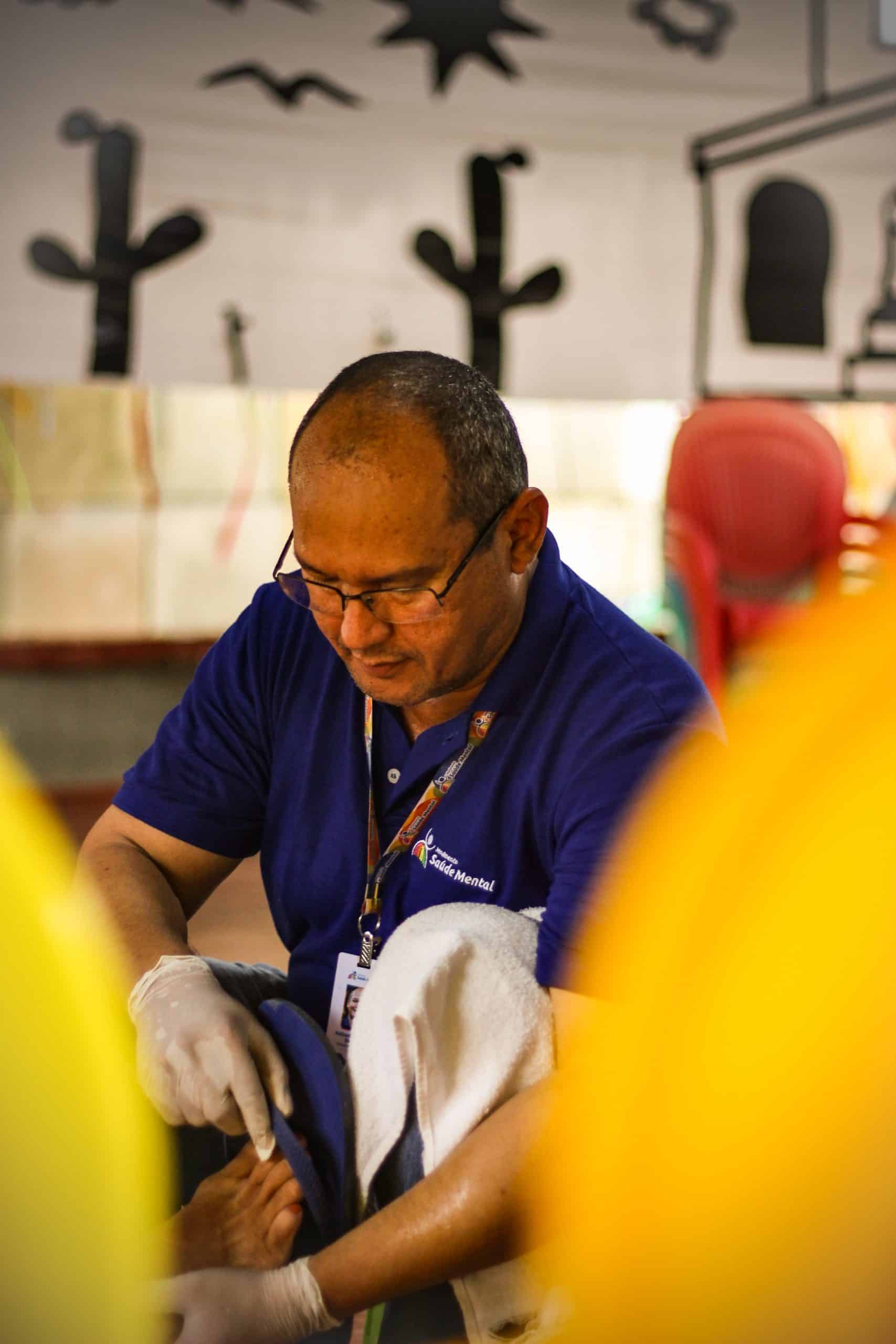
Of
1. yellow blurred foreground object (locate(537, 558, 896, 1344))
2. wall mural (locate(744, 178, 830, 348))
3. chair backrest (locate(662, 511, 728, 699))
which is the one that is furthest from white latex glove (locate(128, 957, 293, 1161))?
wall mural (locate(744, 178, 830, 348))

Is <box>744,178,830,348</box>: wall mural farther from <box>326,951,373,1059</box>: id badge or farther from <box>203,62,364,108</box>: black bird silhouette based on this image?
<box>326,951,373,1059</box>: id badge

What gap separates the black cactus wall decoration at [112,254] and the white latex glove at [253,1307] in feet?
9.48

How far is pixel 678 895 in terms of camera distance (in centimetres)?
74

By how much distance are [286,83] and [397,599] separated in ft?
9.83

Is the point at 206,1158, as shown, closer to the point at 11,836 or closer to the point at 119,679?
the point at 11,836

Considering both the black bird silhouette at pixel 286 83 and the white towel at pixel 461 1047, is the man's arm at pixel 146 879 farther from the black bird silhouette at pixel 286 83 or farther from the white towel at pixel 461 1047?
the black bird silhouette at pixel 286 83

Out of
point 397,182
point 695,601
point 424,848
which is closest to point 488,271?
point 397,182

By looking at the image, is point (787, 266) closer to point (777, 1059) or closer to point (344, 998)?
point (344, 998)

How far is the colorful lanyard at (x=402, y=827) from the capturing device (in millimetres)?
1199

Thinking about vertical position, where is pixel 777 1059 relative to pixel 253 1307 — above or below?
above

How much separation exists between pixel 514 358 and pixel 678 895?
326cm

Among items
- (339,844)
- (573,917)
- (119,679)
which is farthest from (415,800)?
(119,679)

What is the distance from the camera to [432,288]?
3.75 m

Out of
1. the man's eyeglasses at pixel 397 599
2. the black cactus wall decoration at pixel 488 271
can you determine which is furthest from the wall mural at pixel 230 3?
the man's eyeglasses at pixel 397 599
